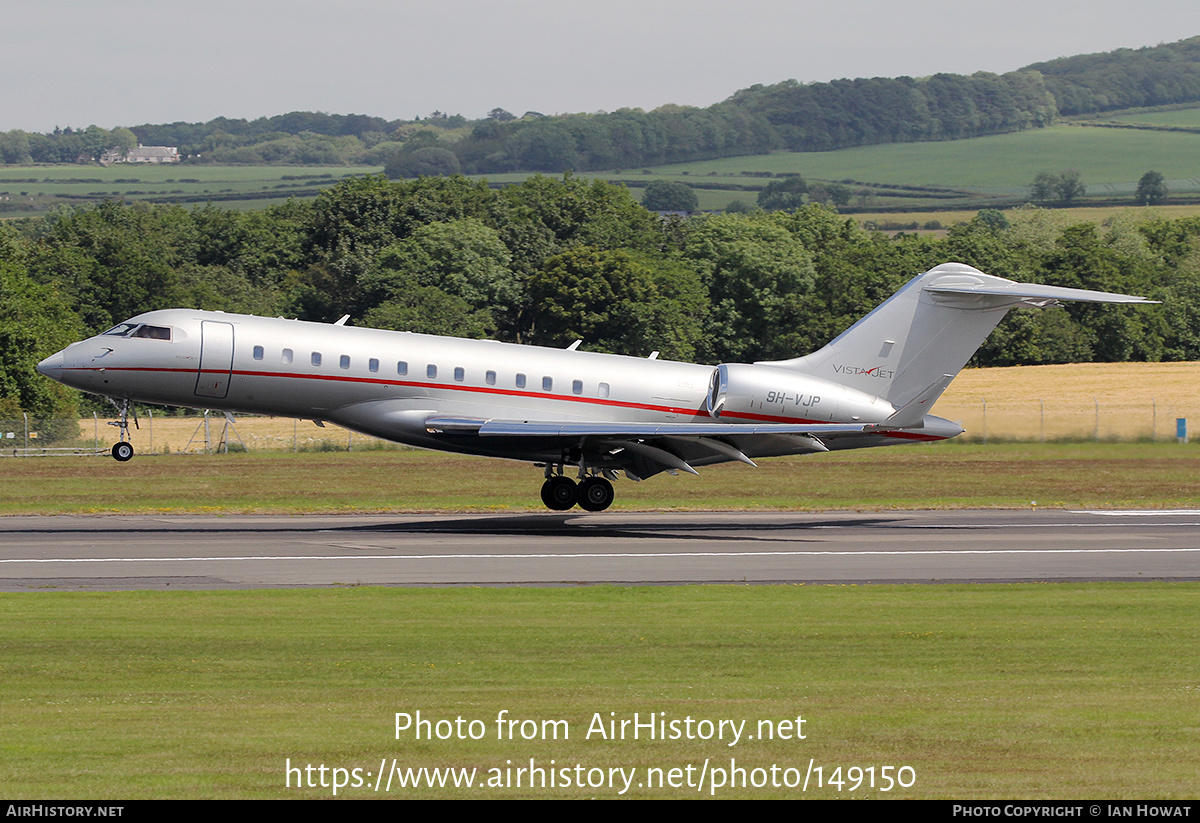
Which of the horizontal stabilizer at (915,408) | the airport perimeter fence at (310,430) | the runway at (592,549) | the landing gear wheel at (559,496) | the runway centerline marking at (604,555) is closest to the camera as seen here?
the runway at (592,549)

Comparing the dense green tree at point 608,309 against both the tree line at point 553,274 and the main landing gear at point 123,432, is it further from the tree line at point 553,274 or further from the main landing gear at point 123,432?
the main landing gear at point 123,432

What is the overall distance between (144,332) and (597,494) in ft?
35.0

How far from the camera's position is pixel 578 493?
105 feet

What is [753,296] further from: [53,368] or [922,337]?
[53,368]

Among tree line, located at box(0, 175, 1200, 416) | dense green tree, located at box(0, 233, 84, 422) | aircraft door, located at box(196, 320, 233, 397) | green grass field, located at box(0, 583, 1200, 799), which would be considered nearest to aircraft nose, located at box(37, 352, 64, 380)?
aircraft door, located at box(196, 320, 233, 397)

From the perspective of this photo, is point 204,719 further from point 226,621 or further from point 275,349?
point 275,349

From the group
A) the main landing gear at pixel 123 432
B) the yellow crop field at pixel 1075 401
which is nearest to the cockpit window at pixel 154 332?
the main landing gear at pixel 123 432

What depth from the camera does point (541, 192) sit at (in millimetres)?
123375

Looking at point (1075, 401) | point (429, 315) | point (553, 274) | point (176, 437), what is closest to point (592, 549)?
point (176, 437)

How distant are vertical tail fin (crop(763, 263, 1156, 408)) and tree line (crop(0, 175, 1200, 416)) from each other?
47.9 meters

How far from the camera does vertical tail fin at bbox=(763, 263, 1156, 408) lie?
31312 millimetres

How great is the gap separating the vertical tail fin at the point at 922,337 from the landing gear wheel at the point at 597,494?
5.61 metres

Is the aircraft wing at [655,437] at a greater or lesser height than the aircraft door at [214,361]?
lesser

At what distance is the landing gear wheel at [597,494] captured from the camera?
31.7 metres
